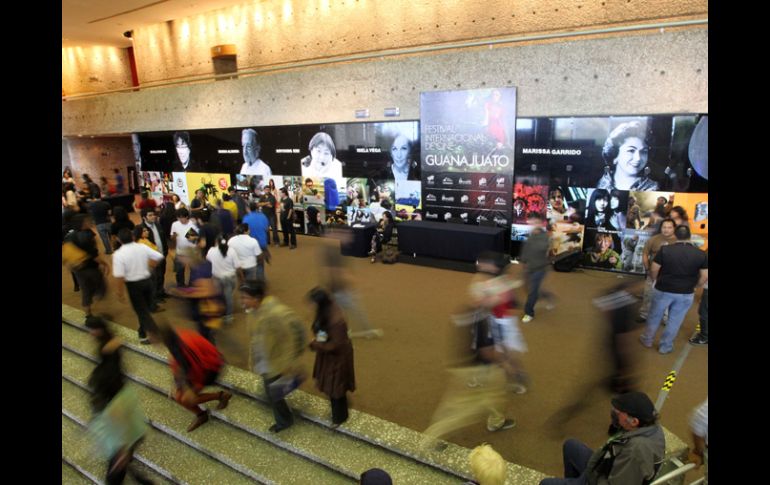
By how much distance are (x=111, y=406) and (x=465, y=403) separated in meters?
3.09

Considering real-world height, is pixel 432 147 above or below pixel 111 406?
above

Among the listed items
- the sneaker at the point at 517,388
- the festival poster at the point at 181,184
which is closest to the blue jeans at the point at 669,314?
the sneaker at the point at 517,388

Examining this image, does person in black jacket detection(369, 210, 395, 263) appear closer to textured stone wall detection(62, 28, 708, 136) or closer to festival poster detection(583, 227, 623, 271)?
textured stone wall detection(62, 28, 708, 136)

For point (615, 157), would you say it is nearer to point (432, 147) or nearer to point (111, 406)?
point (432, 147)

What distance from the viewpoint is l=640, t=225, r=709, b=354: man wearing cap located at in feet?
17.3

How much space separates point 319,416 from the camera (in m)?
4.82

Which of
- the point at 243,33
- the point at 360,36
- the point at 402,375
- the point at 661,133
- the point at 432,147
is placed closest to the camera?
the point at 402,375

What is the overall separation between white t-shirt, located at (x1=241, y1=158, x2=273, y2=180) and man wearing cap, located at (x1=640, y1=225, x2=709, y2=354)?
11.4 m

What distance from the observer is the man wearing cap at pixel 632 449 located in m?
2.67

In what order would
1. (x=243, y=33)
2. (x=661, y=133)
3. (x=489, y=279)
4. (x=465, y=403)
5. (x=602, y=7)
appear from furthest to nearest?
1. (x=243, y=33)
2. (x=602, y=7)
3. (x=661, y=133)
4. (x=489, y=279)
5. (x=465, y=403)

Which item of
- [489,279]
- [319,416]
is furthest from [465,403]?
[319,416]

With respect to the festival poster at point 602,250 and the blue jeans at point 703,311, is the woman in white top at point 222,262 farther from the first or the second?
the festival poster at point 602,250

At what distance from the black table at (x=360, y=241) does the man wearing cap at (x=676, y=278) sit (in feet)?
22.0

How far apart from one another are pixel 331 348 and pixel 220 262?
329 centimetres
